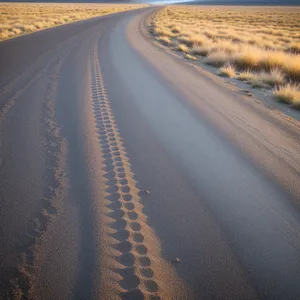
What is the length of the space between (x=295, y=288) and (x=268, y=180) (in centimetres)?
161

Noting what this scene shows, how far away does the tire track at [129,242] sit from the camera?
2.12 m

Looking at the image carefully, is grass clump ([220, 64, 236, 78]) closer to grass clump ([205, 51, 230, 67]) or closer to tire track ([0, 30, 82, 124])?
grass clump ([205, 51, 230, 67])

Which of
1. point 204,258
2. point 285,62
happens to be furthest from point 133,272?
point 285,62

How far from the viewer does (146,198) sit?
3109mm

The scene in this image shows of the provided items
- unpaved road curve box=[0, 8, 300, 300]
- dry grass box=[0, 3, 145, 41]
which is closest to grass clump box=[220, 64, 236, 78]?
unpaved road curve box=[0, 8, 300, 300]

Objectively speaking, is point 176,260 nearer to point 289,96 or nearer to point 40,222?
point 40,222

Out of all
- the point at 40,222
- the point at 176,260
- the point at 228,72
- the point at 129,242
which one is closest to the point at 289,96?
the point at 228,72

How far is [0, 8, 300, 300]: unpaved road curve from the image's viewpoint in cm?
219

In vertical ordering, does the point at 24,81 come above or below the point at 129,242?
above

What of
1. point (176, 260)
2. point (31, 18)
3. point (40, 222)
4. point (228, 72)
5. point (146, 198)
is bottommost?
point (176, 260)

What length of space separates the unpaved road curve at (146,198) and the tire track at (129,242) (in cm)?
1

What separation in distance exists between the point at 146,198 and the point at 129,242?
721 mm

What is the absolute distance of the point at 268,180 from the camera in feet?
11.3

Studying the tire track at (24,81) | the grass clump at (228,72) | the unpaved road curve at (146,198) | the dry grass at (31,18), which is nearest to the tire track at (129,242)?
the unpaved road curve at (146,198)
